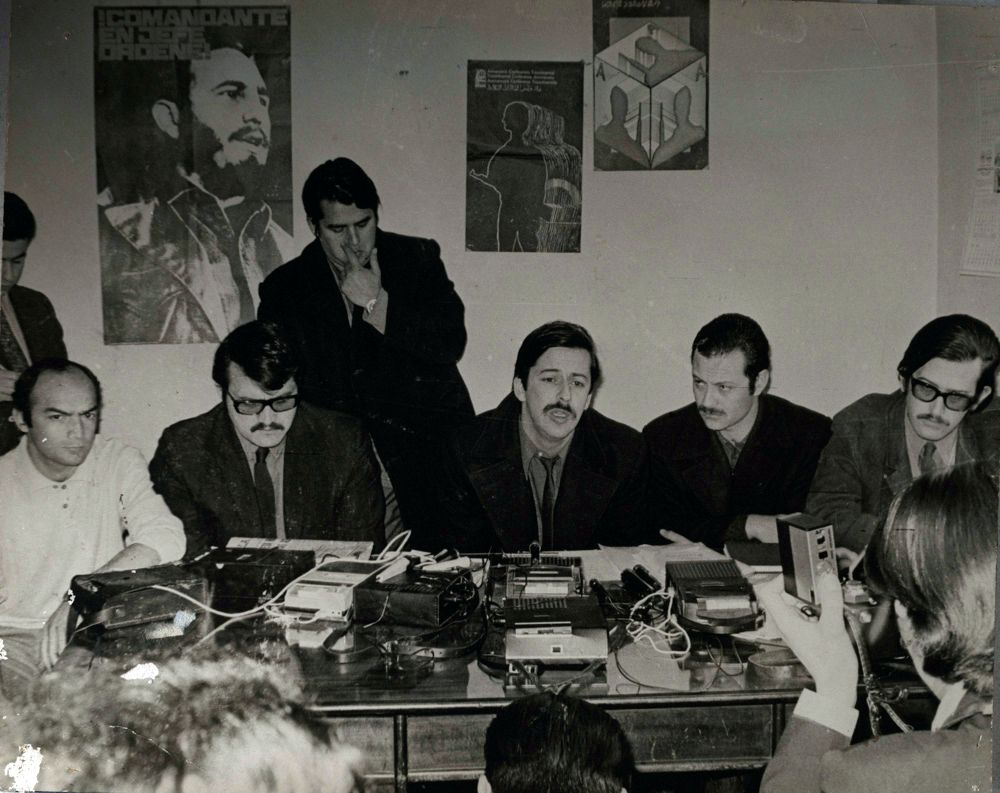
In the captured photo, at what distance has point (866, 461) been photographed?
1831mm

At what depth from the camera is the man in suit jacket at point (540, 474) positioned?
183cm

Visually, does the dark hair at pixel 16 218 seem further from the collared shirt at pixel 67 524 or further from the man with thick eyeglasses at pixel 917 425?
the man with thick eyeglasses at pixel 917 425

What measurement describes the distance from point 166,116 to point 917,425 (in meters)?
1.72

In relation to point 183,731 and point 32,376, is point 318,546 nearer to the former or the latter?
point 183,731

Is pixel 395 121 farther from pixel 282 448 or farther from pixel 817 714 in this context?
pixel 817 714

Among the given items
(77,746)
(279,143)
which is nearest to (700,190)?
(279,143)

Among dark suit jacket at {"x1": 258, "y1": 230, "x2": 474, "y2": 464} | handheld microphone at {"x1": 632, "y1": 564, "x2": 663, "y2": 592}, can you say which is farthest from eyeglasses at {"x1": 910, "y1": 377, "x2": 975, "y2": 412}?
dark suit jacket at {"x1": 258, "y1": 230, "x2": 474, "y2": 464}

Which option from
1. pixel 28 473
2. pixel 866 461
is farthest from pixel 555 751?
pixel 28 473

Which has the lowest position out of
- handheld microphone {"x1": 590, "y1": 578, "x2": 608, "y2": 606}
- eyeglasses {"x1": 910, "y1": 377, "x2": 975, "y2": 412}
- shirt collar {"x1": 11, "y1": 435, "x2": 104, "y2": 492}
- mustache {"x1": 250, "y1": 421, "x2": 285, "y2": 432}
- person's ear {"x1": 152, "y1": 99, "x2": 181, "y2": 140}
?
handheld microphone {"x1": 590, "y1": 578, "x2": 608, "y2": 606}

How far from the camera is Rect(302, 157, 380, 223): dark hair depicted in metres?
1.73

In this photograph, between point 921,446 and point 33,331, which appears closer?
point 33,331

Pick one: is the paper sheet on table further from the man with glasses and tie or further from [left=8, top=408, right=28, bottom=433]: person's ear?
[left=8, top=408, right=28, bottom=433]: person's ear

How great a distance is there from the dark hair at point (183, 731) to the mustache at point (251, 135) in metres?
1.05

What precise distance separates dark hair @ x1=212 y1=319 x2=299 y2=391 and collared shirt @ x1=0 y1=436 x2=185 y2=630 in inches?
10.7
